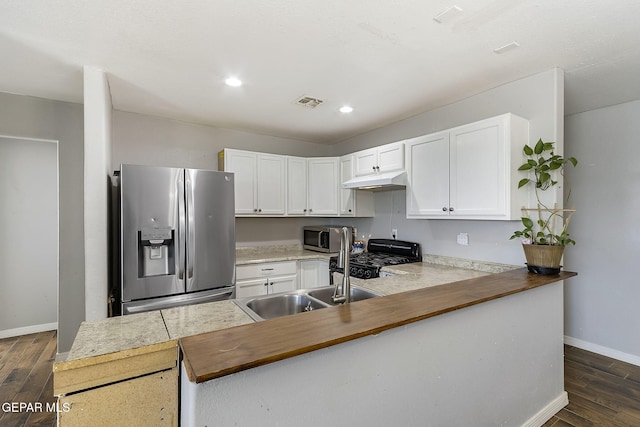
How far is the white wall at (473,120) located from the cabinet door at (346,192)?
34 cm

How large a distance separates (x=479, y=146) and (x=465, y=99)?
694mm

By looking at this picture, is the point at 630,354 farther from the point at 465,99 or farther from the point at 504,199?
the point at 465,99

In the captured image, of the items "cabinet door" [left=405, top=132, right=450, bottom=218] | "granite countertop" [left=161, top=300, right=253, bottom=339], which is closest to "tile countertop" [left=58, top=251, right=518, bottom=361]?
"granite countertop" [left=161, top=300, right=253, bottom=339]

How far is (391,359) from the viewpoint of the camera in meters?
1.34

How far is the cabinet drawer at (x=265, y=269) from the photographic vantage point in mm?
3303

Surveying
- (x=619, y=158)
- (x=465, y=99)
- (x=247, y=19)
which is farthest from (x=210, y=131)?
(x=619, y=158)

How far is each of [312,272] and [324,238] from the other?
452 mm

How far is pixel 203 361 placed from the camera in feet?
3.05

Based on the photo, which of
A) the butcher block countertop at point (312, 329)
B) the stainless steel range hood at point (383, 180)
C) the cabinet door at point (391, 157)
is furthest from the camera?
the cabinet door at point (391, 157)

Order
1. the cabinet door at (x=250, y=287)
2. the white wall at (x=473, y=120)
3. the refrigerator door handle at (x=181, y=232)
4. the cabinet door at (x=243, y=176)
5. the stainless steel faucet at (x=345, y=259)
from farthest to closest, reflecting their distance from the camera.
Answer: the cabinet door at (x=243, y=176) → the cabinet door at (x=250, y=287) → the refrigerator door handle at (x=181, y=232) → the white wall at (x=473, y=120) → the stainless steel faucet at (x=345, y=259)

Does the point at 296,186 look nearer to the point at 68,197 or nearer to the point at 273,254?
the point at 273,254

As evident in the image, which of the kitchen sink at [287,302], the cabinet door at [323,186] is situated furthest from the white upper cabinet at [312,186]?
the kitchen sink at [287,302]

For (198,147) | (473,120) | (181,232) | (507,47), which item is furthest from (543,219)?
(198,147)

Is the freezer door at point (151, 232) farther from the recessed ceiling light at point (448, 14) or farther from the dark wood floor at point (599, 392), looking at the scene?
the dark wood floor at point (599, 392)
